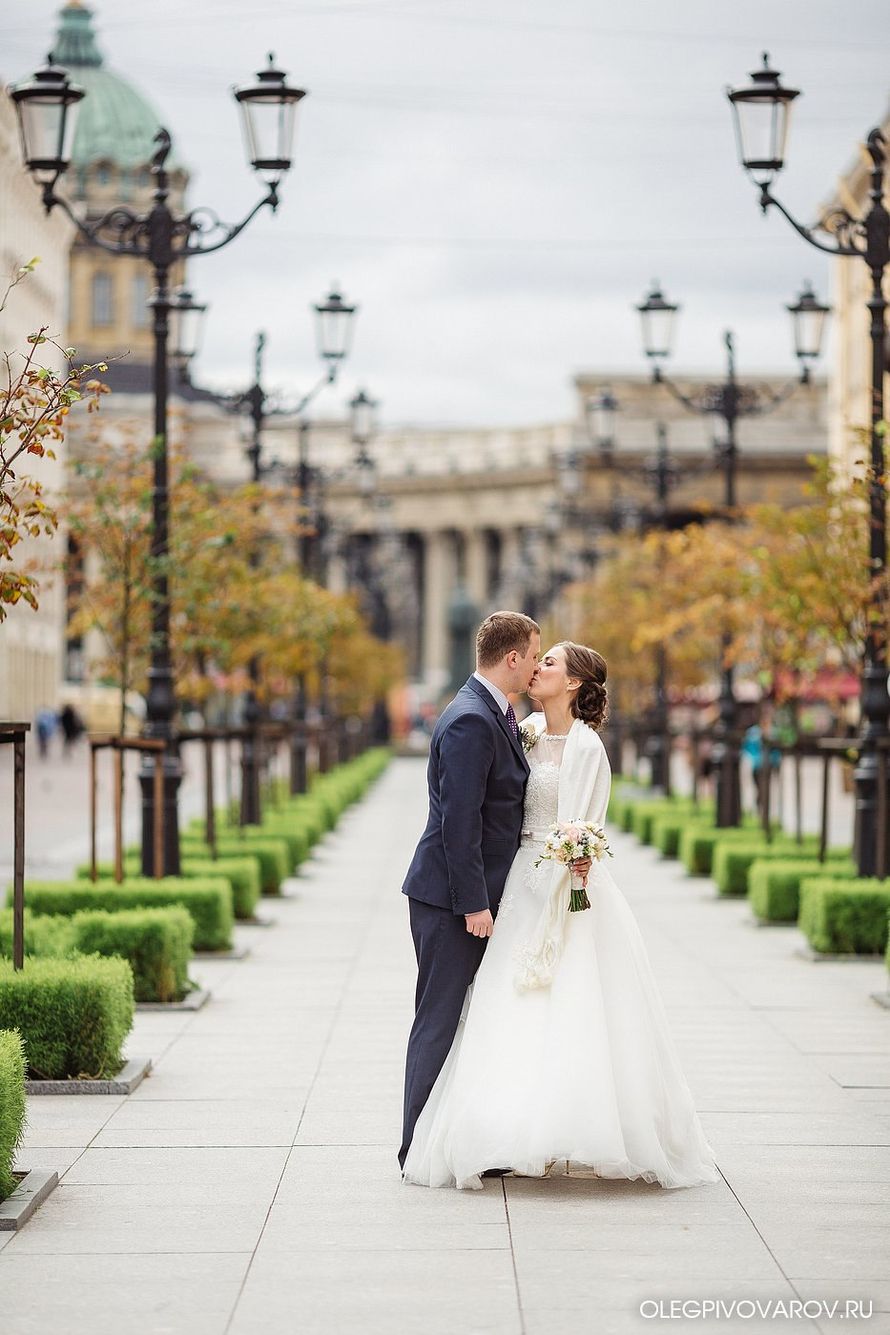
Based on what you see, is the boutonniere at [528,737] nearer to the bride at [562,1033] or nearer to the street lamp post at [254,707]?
the bride at [562,1033]

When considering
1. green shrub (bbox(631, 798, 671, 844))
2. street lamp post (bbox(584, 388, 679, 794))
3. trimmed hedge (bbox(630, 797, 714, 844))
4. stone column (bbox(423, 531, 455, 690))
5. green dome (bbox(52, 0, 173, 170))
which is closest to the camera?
trimmed hedge (bbox(630, 797, 714, 844))

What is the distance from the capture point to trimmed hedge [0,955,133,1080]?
34.0 feet

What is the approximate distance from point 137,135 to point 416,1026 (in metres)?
123

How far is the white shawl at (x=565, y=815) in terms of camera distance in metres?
8.46

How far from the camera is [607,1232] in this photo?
7699mm

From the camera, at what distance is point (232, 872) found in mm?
18625

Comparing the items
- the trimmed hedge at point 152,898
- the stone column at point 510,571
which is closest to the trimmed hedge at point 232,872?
the trimmed hedge at point 152,898

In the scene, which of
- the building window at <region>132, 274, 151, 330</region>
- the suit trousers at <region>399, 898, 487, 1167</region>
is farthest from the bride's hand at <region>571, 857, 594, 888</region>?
the building window at <region>132, 274, 151, 330</region>

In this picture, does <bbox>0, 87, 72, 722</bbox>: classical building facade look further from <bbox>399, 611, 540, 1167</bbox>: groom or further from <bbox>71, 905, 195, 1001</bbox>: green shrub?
<bbox>399, 611, 540, 1167</bbox>: groom

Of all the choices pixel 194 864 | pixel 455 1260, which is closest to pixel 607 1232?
pixel 455 1260

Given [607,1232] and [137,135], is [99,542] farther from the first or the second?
[137,135]

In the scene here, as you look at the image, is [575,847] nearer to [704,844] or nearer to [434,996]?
[434,996]

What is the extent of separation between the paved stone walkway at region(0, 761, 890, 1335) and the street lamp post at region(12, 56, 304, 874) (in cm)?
389

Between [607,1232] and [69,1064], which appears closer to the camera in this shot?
[607,1232]
